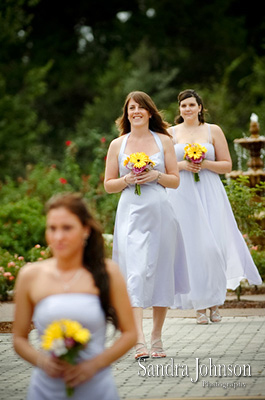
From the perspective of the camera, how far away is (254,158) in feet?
53.8

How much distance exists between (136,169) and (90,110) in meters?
31.1

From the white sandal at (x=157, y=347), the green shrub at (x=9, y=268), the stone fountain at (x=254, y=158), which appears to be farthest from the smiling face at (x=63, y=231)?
the stone fountain at (x=254, y=158)

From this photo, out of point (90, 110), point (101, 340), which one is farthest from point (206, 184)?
point (90, 110)

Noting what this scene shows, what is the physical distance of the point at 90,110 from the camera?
38219mm

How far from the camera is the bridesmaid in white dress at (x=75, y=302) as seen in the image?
336 centimetres

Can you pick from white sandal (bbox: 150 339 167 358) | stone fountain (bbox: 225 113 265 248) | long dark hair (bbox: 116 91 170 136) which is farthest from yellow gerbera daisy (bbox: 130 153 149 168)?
stone fountain (bbox: 225 113 265 248)

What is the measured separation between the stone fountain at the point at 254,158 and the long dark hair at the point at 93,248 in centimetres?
1240

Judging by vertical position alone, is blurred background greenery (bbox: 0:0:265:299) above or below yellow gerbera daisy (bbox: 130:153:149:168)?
above

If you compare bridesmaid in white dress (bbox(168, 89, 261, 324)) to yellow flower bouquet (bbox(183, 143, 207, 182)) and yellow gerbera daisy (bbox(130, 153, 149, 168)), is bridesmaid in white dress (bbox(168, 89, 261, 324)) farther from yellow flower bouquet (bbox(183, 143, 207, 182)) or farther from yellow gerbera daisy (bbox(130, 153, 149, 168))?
yellow gerbera daisy (bbox(130, 153, 149, 168))

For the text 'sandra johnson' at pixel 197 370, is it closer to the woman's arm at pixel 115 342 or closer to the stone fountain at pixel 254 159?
the woman's arm at pixel 115 342

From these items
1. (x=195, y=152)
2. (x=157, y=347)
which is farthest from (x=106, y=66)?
(x=157, y=347)

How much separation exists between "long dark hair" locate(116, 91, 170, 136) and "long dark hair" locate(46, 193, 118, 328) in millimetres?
4099

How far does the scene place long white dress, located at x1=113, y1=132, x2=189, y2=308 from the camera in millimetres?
7430

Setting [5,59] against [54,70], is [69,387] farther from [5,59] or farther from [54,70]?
[54,70]
